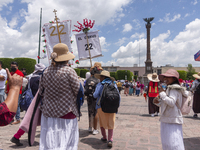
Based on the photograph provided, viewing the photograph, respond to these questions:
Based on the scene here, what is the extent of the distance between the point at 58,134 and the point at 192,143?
327 centimetres

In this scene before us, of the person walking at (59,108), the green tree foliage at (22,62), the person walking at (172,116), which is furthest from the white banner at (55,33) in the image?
the green tree foliage at (22,62)

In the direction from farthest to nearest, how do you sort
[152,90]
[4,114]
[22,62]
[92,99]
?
[22,62] → [152,90] → [92,99] → [4,114]

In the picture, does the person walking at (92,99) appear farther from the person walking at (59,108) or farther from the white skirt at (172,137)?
the white skirt at (172,137)

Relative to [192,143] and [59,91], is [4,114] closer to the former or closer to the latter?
[59,91]

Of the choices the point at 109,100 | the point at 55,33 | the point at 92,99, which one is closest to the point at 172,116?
the point at 109,100

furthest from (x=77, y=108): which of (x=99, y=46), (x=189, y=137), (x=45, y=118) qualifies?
(x=99, y=46)

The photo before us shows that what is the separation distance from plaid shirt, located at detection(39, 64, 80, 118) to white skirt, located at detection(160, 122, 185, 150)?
1453 mm

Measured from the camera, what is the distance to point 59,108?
97.7 inches

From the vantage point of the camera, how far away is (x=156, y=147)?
12.4 ft

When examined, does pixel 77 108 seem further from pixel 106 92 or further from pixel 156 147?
pixel 156 147

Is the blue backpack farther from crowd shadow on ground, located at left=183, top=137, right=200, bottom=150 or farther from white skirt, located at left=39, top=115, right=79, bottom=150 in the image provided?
crowd shadow on ground, located at left=183, top=137, right=200, bottom=150

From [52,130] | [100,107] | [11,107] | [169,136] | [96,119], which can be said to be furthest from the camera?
[96,119]

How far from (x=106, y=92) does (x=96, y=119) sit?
1.40 metres

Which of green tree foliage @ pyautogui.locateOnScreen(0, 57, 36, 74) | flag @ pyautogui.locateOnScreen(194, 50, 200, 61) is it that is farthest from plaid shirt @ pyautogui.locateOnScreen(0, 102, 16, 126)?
green tree foliage @ pyautogui.locateOnScreen(0, 57, 36, 74)
